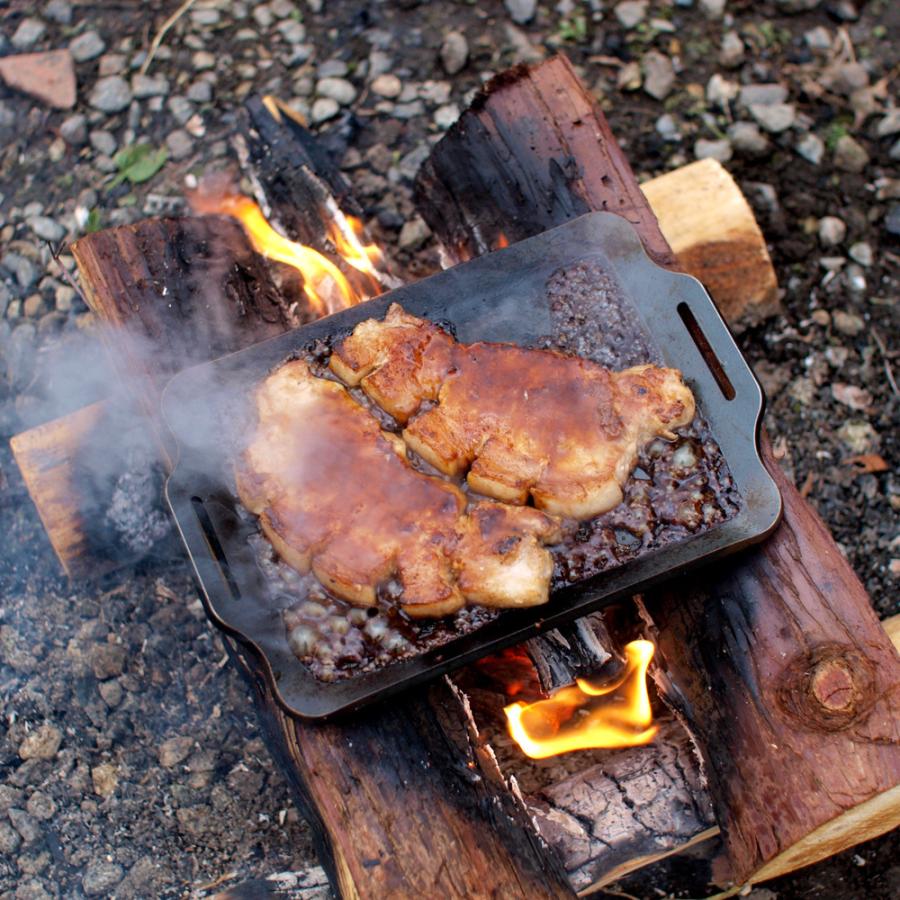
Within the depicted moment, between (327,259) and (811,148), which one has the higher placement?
(327,259)

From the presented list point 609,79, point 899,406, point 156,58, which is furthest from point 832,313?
point 156,58

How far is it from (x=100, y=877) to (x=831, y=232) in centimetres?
469

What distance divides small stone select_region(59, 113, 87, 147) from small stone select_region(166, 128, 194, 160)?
19.6 inches

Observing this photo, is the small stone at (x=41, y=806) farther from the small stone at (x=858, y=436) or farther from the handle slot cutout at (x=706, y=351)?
the small stone at (x=858, y=436)

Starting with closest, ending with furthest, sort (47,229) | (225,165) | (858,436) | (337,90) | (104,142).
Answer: (858,436)
(47,229)
(225,165)
(104,142)
(337,90)

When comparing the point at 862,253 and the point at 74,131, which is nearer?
the point at 862,253

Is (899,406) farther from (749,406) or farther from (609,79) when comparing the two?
(609,79)

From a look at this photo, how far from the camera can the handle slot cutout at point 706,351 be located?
3.03m

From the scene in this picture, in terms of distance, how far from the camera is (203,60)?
554cm

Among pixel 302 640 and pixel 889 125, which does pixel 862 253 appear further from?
pixel 302 640

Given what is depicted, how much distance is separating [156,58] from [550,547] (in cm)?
430

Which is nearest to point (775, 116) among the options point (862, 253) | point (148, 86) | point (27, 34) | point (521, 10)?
point (862, 253)

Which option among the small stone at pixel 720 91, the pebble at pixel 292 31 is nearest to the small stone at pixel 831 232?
the small stone at pixel 720 91

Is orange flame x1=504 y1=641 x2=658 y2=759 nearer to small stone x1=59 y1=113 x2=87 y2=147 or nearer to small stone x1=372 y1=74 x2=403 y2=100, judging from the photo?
small stone x1=372 y1=74 x2=403 y2=100
